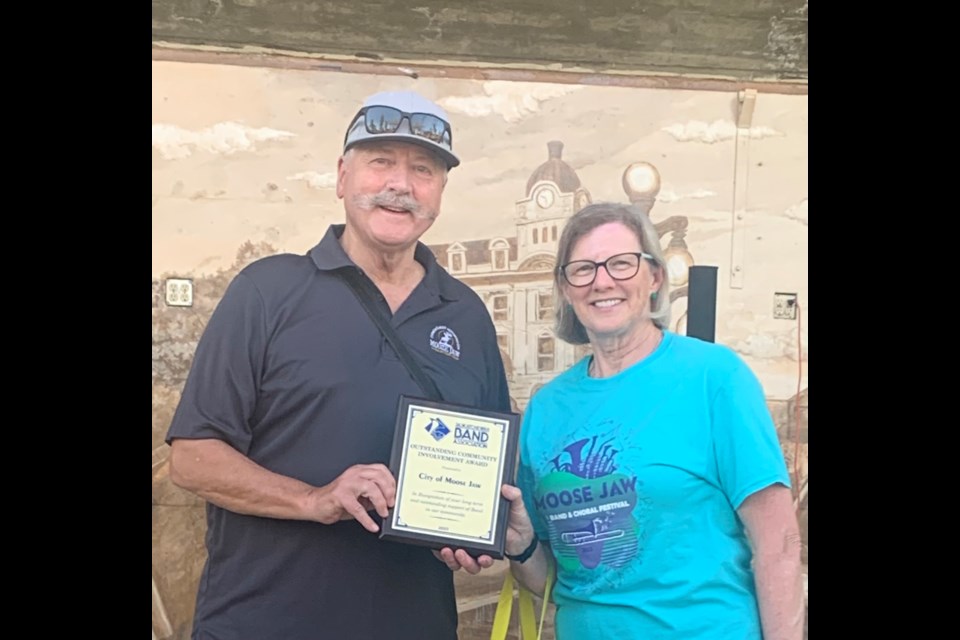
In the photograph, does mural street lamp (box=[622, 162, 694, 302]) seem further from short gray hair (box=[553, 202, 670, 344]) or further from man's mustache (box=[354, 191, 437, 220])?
man's mustache (box=[354, 191, 437, 220])

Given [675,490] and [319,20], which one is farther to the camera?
[319,20]

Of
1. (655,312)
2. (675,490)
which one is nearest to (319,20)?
(655,312)

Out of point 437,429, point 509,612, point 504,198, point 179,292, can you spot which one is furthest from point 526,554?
point 179,292

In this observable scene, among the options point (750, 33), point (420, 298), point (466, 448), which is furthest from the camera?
point (750, 33)

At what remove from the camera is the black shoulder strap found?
3686mm

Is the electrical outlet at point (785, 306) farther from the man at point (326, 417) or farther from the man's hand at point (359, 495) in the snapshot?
the man's hand at point (359, 495)

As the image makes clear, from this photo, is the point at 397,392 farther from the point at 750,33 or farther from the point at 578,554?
the point at 750,33

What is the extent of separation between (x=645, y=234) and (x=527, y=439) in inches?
41.1

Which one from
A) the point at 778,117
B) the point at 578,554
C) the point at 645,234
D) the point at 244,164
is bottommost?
the point at 578,554

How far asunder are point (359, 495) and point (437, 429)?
40 centimetres

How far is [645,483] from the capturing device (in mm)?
3572

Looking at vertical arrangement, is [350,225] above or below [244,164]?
below

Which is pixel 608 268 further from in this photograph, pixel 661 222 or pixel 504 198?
pixel 504 198

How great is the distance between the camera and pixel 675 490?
354 centimetres
